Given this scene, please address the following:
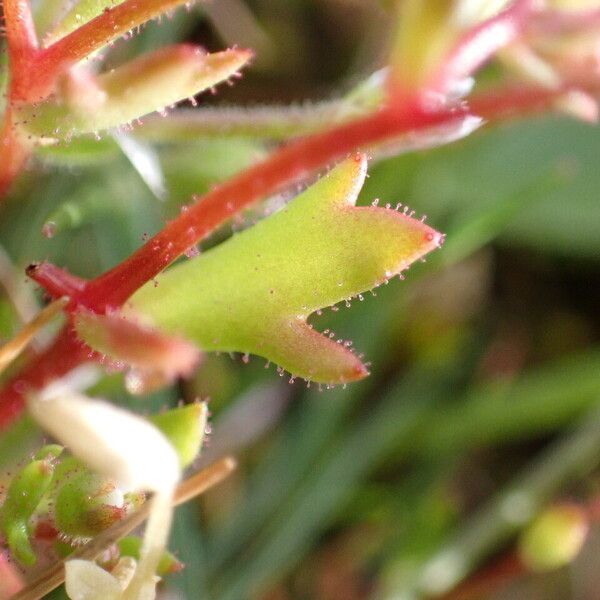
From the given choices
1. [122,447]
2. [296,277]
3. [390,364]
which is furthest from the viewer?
[390,364]

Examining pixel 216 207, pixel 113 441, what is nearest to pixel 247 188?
pixel 216 207

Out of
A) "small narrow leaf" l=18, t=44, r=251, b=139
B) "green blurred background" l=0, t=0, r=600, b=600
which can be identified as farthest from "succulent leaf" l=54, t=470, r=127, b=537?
"green blurred background" l=0, t=0, r=600, b=600

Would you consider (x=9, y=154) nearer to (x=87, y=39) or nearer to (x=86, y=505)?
(x=87, y=39)

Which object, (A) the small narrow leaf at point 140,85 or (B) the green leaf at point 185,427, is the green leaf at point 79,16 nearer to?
(A) the small narrow leaf at point 140,85

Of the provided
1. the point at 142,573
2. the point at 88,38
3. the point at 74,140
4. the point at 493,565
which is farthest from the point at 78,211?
the point at 493,565

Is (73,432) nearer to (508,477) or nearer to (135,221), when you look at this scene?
(135,221)
